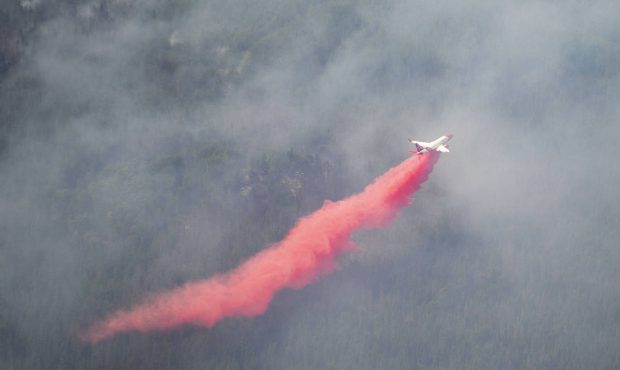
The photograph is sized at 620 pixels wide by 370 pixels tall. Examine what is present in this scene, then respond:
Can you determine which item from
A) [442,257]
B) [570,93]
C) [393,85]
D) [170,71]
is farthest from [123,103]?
[570,93]

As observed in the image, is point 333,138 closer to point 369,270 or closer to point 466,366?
point 369,270

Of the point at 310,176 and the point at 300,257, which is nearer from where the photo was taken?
the point at 300,257

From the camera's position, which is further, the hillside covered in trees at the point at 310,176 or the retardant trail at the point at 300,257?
the hillside covered in trees at the point at 310,176

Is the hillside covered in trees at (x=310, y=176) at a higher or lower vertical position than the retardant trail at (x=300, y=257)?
higher

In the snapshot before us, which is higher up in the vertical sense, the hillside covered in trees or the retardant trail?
the hillside covered in trees

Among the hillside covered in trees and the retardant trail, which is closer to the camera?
the retardant trail
